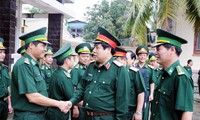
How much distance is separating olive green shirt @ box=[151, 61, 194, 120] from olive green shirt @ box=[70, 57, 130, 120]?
45 centimetres

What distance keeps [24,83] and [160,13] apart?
8.24 m

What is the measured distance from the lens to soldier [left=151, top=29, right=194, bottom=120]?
119 inches

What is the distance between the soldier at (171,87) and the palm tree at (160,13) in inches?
288

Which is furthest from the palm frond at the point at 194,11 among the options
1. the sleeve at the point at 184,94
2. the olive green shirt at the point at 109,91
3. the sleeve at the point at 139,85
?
the sleeve at the point at 184,94

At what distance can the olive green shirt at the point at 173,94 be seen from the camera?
3033 mm

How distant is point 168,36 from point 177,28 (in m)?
14.7

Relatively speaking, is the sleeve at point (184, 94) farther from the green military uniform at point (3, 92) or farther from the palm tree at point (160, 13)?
the palm tree at point (160, 13)

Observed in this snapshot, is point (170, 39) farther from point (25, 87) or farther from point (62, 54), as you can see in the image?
point (62, 54)

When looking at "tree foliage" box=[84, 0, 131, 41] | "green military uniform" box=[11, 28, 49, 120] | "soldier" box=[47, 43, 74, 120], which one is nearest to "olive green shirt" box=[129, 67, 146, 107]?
"soldier" box=[47, 43, 74, 120]

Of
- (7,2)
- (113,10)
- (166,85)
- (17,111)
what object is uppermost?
(113,10)

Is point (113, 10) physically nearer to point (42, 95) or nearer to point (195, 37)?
Answer: point (195, 37)

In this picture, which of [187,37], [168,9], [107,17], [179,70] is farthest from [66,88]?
[107,17]

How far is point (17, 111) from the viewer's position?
12.2ft

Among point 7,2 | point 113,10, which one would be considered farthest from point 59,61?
point 113,10
